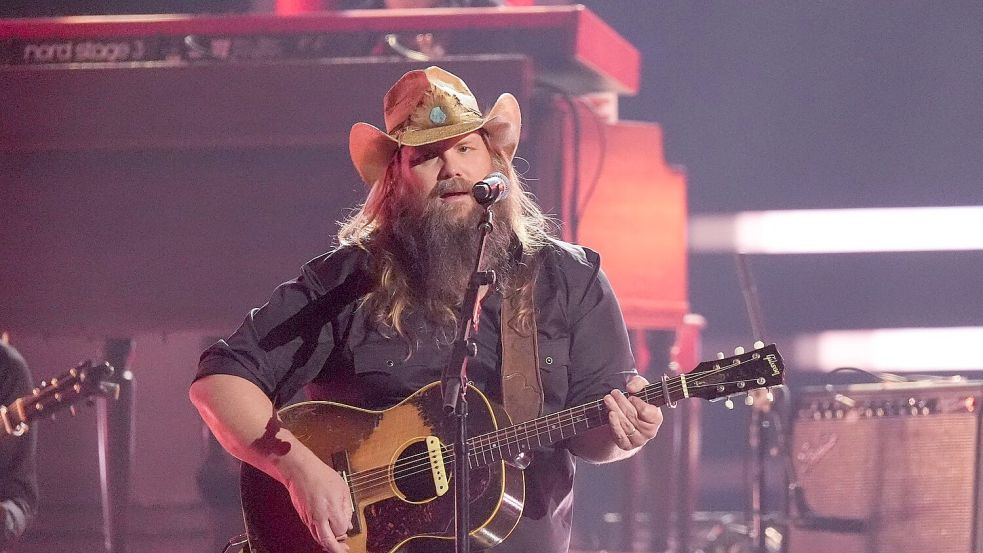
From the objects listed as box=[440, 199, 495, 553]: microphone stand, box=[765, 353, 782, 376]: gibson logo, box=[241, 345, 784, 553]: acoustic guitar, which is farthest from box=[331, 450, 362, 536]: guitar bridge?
box=[765, 353, 782, 376]: gibson logo

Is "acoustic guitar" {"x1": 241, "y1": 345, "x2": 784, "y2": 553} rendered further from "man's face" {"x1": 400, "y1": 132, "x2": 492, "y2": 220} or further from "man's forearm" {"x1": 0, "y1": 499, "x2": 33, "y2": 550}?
"man's forearm" {"x1": 0, "y1": 499, "x2": 33, "y2": 550}

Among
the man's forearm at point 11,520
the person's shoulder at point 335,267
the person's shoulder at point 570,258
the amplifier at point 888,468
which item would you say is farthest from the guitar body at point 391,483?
the amplifier at point 888,468

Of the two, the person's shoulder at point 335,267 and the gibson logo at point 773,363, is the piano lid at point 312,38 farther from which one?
the gibson logo at point 773,363

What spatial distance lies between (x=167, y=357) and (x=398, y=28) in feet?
6.15

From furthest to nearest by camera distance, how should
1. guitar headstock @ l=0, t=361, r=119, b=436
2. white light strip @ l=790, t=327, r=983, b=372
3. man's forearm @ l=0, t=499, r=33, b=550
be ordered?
white light strip @ l=790, t=327, r=983, b=372 < man's forearm @ l=0, t=499, r=33, b=550 < guitar headstock @ l=0, t=361, r=119, b=436

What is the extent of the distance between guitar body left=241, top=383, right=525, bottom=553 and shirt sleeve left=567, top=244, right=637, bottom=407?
0.98 ft

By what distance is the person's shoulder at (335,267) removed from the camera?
379 cm

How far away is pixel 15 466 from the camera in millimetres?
5480

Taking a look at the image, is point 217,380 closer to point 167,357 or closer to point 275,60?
point 167,357

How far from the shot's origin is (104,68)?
562 centimetres

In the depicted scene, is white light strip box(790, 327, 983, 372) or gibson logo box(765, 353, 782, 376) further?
white light strip box(790, 327, 983, 372)

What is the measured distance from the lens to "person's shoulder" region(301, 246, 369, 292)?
3.79 meters

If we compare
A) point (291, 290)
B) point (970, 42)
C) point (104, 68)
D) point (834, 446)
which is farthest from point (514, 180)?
point (970, 42)

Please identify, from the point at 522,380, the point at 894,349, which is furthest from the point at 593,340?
the point at 894,349
